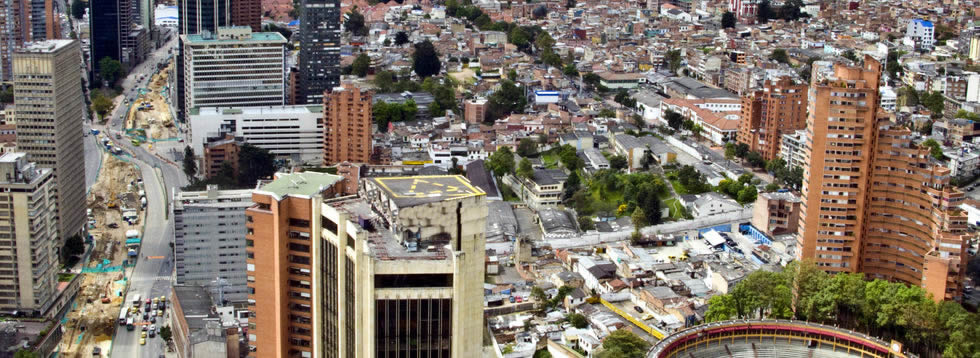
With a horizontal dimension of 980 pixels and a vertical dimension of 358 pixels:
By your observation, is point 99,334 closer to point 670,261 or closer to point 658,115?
point 670,261

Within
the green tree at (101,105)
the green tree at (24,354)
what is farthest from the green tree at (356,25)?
the green tree at (24,354)

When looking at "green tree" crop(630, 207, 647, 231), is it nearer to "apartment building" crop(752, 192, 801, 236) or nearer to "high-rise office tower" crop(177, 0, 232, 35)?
"apartment building" crop(752, 192, 801, 236)

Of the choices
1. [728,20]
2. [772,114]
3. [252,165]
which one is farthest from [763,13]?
[252,165]

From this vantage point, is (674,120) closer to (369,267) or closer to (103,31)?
(103,31)

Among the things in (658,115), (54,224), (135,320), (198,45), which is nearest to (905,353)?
(135,320)

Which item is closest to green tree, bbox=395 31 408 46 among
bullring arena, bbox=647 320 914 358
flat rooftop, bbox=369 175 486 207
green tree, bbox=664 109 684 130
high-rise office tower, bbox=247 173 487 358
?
green tree, bbox=664 109 684 130

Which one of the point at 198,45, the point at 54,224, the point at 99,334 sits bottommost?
the point at 99,334
